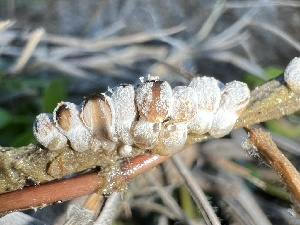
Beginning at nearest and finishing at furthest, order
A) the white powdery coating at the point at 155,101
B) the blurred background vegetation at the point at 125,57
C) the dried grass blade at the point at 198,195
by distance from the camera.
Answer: the white powdery coating at the point at 155,101
the dried grass blade at the point at 198,195
the blurred background vegetation at the point at 125,57

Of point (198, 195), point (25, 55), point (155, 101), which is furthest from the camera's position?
point (25, 55)

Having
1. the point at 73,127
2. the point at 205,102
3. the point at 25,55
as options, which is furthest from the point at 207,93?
the point at 25,55

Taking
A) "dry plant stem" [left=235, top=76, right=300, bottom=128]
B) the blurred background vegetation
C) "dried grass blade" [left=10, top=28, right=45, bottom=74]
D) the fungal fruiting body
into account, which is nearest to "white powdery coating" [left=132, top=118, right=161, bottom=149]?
the fungal fruiting body

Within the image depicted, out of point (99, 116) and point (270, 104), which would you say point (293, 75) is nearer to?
point (270, 104)

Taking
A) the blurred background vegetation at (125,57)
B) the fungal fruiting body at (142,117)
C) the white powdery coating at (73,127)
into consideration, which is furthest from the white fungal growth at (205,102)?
the blurred background vegetation at (125,57)

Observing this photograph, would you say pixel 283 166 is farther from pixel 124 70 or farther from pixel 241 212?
pixel 124 70

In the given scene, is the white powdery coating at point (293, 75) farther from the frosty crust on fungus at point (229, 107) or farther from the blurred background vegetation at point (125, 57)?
the blurred background vegetation at point (125, 57)

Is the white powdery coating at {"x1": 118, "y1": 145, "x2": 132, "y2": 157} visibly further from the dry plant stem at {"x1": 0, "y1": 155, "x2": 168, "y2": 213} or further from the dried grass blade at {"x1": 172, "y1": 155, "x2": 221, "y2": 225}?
the dried grass blade at {"x1": 172, "y1": 155, "x2": 221, "y2": 225}

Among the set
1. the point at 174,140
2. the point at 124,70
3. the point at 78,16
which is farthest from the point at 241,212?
the point at 78,16
